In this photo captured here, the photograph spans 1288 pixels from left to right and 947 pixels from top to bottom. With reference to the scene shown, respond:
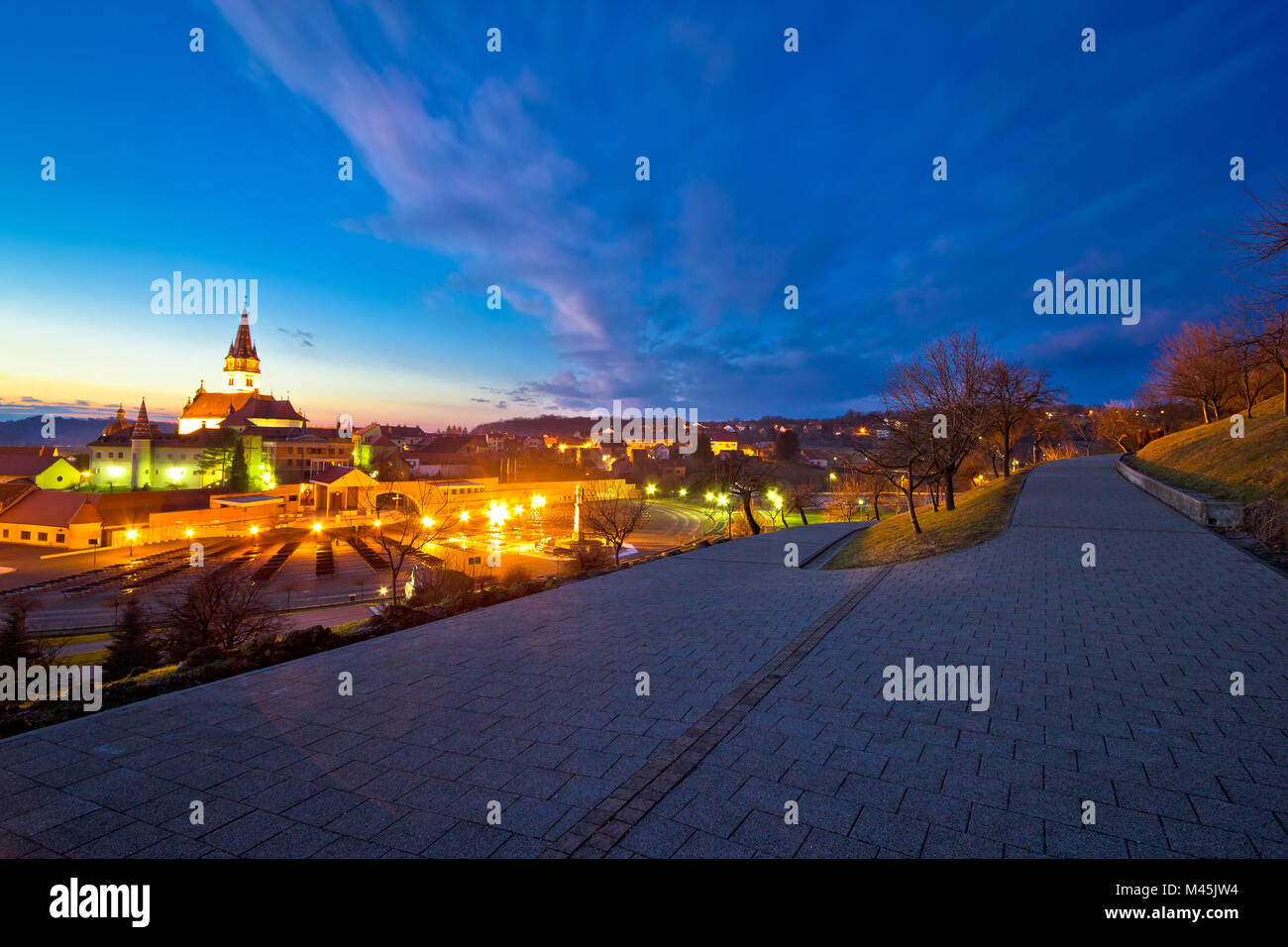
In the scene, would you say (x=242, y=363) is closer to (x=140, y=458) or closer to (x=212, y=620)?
(x=140, y=458)

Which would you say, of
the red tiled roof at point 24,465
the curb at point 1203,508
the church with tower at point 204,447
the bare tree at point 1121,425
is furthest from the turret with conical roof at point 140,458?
the bare tree at point 1121,425

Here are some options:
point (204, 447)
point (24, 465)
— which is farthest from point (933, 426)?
point (24, 465)

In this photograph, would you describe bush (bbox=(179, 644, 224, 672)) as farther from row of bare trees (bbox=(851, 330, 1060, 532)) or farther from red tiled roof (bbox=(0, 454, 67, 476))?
red tiled roof (bbox=(0, 454, 67, 476))

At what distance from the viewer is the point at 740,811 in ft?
11.5

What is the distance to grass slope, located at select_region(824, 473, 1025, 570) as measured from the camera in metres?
13.4

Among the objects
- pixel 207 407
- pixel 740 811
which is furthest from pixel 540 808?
pixel 207 407

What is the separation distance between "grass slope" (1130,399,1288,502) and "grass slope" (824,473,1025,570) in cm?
549

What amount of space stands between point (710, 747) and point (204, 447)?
298 feet

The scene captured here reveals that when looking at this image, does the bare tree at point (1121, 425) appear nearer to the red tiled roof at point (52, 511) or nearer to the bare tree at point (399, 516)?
the bare tree at point (399, 516)

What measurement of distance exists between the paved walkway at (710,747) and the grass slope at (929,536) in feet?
17.2

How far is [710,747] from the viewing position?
4.39 m
